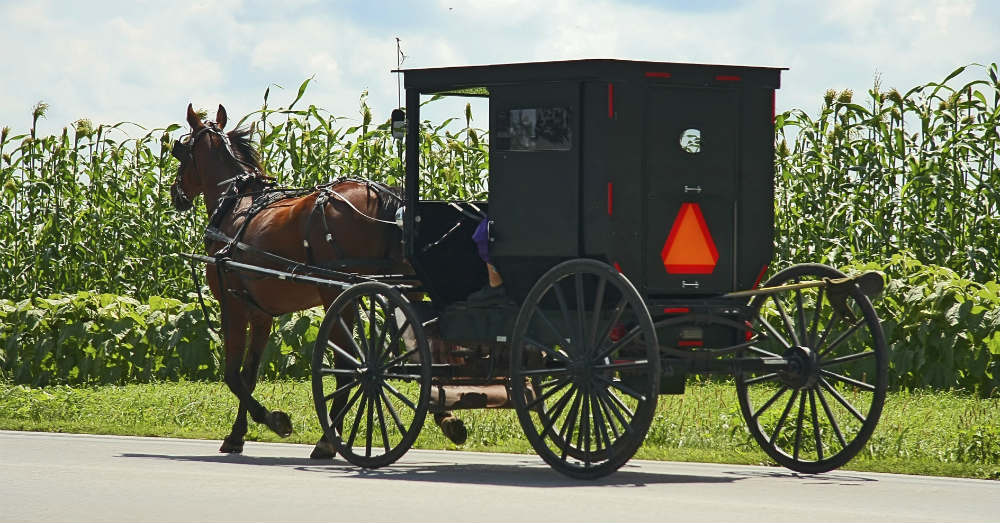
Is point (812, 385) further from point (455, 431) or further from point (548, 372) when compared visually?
point (455, 431)

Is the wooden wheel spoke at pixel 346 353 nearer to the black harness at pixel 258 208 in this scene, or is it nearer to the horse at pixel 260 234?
the black harness at pixel 258 208

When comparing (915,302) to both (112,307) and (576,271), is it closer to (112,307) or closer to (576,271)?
(576,271)

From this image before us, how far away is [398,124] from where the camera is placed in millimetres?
9453

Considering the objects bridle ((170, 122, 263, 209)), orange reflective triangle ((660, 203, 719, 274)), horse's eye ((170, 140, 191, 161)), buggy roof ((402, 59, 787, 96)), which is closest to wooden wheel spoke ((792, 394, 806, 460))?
orange reflective triangle ((660, 203, 719, 274))

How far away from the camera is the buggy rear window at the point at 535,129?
28.0 feet

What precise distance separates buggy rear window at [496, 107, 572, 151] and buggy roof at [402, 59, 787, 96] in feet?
0.64

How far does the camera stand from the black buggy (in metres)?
8.29

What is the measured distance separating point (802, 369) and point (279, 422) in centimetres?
394

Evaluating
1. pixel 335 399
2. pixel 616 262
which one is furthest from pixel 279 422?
pixel 616 262

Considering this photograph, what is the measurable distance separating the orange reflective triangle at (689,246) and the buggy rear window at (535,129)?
84 centimetres

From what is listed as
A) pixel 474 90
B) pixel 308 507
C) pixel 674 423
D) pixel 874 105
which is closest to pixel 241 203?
pixel 474 90

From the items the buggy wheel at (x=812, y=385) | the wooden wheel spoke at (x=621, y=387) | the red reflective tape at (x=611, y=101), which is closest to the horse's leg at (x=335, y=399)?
the wooden wheel spoke at (x=621, y=387)

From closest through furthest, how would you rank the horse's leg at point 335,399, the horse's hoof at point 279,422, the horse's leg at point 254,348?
1. the horse's leg at point 335,399
2. the horse's hoof at point 279,422
3. the horse's leg at point 254,348

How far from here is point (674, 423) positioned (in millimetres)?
10797
